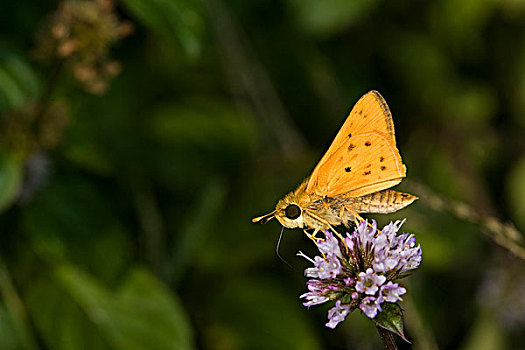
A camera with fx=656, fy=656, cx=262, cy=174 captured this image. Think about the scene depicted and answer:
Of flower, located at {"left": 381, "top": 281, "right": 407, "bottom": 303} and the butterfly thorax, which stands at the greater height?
the butterfly thorax

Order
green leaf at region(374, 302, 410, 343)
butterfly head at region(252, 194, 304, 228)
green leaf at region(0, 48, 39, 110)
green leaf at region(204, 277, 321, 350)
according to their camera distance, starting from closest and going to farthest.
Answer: green leaf at region(374, 302, 410, 343), butterfly head at region(252, 194, 304, 228), green leaf at region(0, 48, 39, 110), green leaf at region(204, 277, 321, 350)

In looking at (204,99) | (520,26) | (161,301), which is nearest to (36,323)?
(161,301)

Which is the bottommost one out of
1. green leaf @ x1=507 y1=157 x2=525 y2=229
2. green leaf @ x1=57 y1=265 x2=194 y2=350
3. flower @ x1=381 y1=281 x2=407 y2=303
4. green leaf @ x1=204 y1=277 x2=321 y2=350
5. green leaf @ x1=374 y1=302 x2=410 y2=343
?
green leaf @ x1=57 y1=265 x2=194 y2=350

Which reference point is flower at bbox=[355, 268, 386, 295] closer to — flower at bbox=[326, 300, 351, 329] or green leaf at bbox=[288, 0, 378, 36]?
flower at bbox=[326, 300, 351, 329]

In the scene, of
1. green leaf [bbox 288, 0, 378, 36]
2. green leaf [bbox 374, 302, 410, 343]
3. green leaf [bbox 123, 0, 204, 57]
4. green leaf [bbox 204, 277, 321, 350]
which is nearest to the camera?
green leaf [bbox 374, 302, 410, 343]

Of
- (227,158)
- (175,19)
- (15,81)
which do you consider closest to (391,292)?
(175,19)

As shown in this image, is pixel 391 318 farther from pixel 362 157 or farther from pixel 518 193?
pixel 518 193

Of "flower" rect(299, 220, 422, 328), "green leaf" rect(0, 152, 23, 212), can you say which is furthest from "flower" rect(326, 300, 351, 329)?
"green leaf" rect(0, 152, 23, 212)

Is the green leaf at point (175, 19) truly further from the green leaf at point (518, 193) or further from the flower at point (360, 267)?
the green leaf at point (518, 193)
